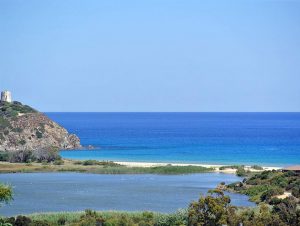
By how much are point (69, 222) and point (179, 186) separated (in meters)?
22.2

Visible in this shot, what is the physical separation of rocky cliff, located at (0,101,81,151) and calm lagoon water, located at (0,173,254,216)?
38.1 metres

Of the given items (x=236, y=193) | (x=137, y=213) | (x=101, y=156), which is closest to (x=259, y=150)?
(x=101, y=156)

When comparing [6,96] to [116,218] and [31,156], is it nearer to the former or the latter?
[31,156]

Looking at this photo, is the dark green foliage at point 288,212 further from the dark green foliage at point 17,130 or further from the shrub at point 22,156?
the dark green foliage at point 17,130

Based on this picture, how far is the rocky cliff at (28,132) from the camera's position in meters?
110

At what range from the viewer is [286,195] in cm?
5188

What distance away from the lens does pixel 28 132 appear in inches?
4466

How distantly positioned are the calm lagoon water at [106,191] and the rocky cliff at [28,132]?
3811cm

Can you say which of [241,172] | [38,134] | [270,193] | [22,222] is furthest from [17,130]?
[22,222]

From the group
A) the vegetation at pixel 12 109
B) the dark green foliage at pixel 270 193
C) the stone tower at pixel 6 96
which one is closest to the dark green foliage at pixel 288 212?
the dark green foliage at pixel 270 193

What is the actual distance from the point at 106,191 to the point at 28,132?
58456mm

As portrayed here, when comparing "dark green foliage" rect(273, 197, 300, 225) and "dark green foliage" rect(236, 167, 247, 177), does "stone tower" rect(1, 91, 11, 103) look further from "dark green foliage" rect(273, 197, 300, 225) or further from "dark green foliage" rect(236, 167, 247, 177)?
"dark green foliage" rect(273, 197, 300, 225)

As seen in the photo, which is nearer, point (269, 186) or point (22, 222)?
point (22, 222)

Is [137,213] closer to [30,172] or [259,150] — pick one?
[30,172]
